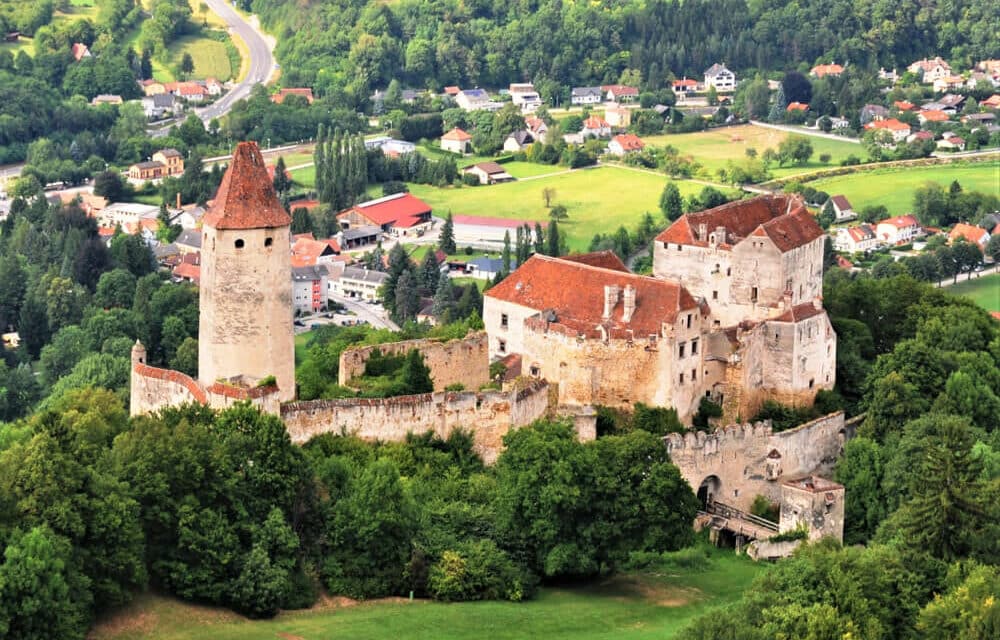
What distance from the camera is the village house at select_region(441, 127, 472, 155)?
190625 mm

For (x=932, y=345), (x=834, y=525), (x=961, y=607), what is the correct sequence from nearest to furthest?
(x=961, y=607) → (x=834, y=525) → (x=932, y=345)

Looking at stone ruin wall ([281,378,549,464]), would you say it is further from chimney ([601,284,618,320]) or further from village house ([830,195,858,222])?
village house ([830,195,858,222])

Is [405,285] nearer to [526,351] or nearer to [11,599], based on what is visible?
[526,351]

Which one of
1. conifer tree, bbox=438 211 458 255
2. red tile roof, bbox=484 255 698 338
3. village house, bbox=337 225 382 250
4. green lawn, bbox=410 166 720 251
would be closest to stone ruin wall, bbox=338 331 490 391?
red tile roof, bbox=484 255 698 338

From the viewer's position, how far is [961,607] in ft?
199

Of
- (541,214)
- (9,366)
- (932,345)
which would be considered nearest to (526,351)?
(932,345)

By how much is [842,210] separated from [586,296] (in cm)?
8116

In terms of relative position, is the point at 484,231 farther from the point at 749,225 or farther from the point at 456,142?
the point at 749,225

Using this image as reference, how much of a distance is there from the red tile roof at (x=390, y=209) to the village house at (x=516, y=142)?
25.3 metres

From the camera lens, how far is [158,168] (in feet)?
594

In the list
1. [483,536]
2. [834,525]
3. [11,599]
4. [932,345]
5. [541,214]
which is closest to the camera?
[11,599]

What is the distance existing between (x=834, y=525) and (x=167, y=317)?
56.2m

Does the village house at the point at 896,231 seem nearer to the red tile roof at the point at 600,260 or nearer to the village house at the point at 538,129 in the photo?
the village house at the point at 538,129

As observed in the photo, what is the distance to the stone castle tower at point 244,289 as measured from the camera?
71.2m
